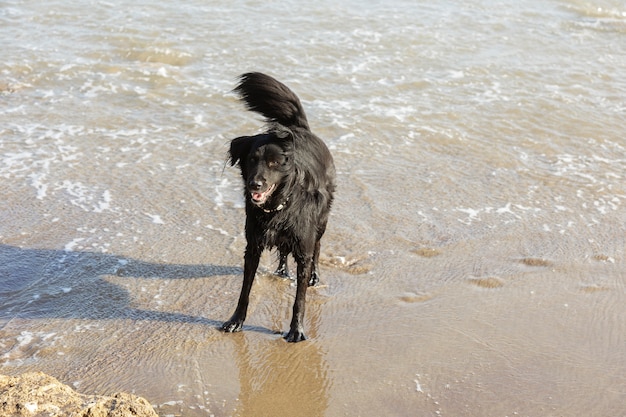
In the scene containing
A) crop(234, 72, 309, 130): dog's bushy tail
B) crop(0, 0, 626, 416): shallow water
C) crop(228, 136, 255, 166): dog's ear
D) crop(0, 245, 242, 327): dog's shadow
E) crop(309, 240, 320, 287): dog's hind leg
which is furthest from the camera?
crop(309, 240, 320, 287): dog's hind leg

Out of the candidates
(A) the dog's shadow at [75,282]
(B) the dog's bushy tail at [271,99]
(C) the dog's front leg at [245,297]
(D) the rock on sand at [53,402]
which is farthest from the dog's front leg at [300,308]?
(D) the rock on sand at [53,402]

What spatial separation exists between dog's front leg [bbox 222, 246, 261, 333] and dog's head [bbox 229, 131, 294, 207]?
1.68 feet

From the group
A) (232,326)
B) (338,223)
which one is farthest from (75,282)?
(338,223)

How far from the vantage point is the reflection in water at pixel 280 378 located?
404 centimetres

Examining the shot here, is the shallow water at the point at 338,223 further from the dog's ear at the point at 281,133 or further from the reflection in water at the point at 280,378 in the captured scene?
the dog's ear at the point at 281,133

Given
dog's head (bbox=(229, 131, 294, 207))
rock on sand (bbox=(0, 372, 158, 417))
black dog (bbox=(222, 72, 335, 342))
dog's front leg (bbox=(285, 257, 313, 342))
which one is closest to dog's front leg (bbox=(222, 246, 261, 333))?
black dog (bbox=(222, 72, 335, 342))

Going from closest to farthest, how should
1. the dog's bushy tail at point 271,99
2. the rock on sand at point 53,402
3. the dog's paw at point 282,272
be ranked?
the rock on sand at point 53,402, the dog's bushy tail at point 271,99, the dog's paw at point 282,272

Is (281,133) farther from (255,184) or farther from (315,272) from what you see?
(315,272)

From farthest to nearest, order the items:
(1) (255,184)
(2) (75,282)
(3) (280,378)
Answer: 1. (2) (75,282)
2. (3) (280,378)
3. (1) (255,184)

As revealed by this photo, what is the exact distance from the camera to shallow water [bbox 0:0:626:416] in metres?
4.36

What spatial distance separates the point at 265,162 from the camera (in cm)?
434

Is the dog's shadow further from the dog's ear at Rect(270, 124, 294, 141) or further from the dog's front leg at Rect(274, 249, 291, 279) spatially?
the dog's ear at Rect(270, 124, 294, 141)

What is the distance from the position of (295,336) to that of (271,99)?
5.58 ft

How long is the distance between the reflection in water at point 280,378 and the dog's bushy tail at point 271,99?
1592 mm
